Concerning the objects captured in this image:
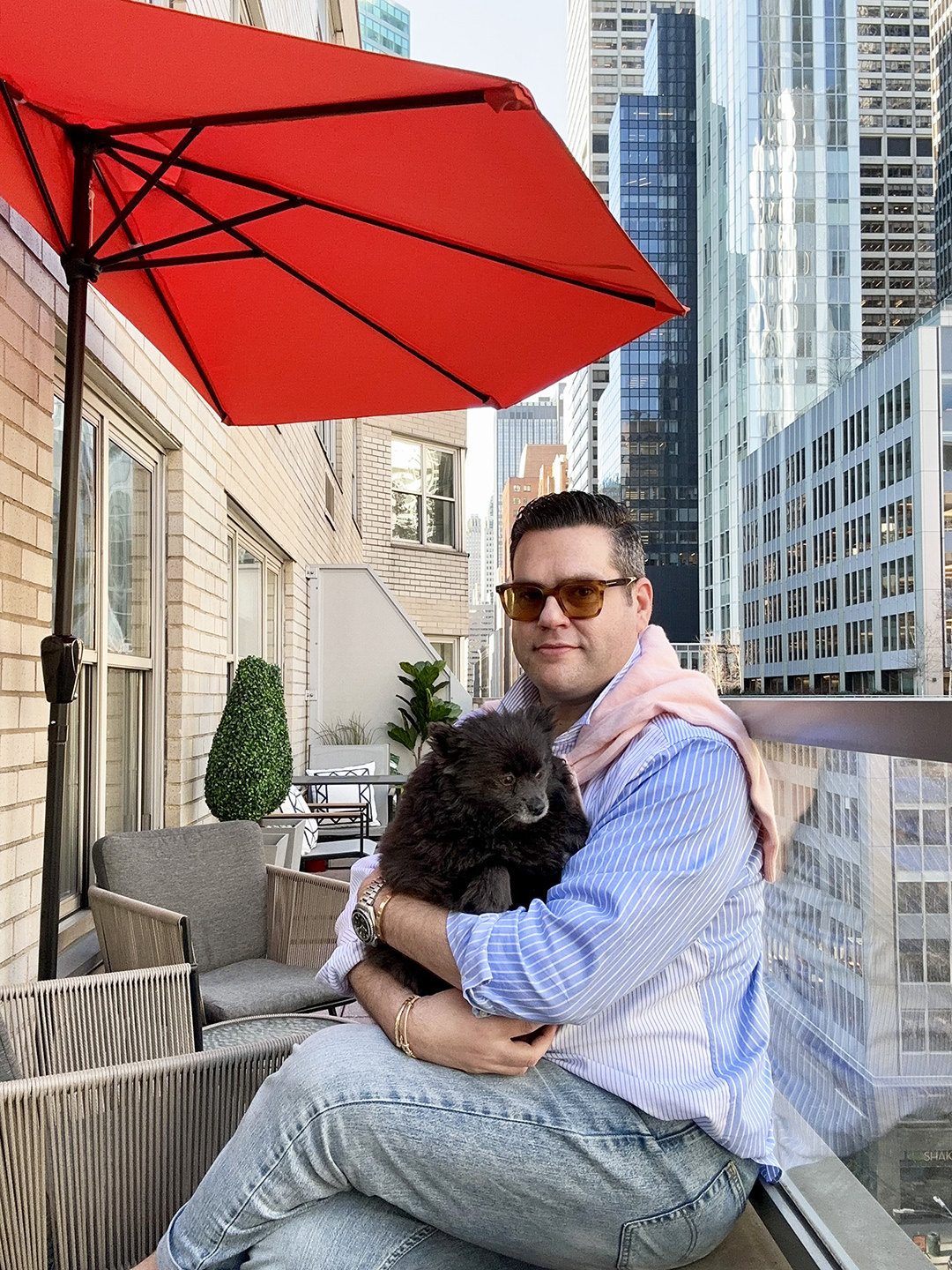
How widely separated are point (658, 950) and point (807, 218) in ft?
230

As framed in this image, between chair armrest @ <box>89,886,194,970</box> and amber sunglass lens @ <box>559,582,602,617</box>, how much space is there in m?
1.40

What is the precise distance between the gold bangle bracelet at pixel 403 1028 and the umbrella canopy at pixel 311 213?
4.76ft

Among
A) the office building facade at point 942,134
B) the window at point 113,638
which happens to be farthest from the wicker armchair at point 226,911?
the office building facade at point 942,134

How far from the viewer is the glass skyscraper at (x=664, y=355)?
8581 centimetres

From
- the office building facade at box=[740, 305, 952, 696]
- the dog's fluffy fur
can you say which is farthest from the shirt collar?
the office building facade at box=[740, 305, 952, 696]

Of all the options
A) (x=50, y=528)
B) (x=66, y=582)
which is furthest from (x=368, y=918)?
(x=50, y=528)

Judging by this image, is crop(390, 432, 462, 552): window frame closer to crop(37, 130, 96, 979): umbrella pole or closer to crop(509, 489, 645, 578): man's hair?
crop(37, 130, 96, 979): umbrella pole

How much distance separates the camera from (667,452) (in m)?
87.5

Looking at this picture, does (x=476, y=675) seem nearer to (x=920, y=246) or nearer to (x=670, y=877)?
(x=920, y=246)

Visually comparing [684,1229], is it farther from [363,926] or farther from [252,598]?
[252,598]

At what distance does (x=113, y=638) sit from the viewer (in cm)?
424

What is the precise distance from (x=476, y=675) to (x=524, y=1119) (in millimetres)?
63584

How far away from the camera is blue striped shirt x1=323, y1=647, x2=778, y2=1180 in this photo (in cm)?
140

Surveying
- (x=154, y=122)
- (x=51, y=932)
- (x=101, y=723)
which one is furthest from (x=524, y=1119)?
(x=101, y=723)
